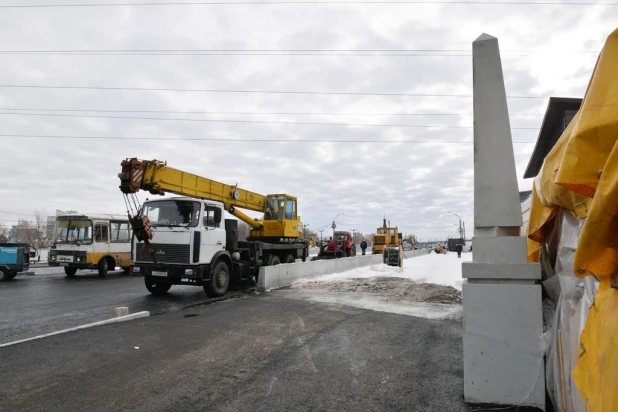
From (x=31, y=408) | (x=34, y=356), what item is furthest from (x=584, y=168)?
A: (x=34, y=356)

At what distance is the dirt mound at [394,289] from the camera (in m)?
11.4

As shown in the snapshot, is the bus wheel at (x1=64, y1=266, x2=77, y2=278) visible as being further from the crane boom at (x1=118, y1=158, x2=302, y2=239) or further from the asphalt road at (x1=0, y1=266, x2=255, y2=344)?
the crane boom at (x1=118, y1=158, x2=302, y2=239)

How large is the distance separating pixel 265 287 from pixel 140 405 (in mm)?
9324

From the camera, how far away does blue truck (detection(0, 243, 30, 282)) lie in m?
15.9

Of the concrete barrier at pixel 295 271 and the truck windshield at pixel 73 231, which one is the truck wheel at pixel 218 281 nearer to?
the concrete barrier at pixel 295 271

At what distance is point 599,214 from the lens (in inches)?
74.6

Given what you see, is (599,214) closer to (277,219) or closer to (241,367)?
(241,367)

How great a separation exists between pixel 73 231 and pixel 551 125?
2167cm

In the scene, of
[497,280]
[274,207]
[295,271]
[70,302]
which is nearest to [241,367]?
[497,280]

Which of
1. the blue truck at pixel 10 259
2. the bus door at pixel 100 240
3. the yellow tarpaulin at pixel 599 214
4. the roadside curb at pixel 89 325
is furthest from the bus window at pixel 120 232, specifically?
the yellow tarpaulin at pixel 599 214

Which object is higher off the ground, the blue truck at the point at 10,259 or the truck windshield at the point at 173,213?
the truck windshield at the point at 173,213

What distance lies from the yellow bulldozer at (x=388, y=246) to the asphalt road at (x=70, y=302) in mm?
12094

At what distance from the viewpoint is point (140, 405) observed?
3.79m

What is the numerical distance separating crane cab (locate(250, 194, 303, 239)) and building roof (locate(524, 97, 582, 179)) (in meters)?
9.60
